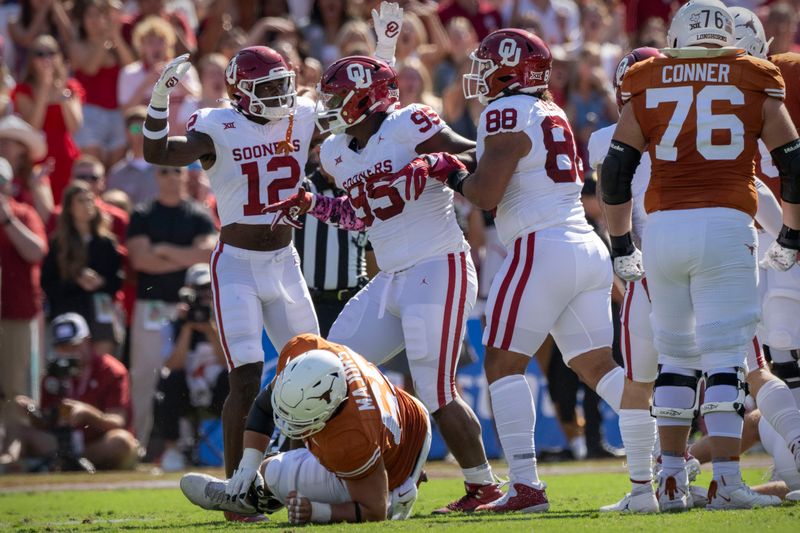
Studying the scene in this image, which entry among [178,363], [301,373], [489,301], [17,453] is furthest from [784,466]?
[17,453]

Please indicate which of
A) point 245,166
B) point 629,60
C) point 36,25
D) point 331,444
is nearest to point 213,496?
point 331,444

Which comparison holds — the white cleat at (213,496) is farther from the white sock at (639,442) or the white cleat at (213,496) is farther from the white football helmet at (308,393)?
the white sock at (639,442)

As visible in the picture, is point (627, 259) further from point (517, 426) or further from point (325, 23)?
point (325, 23)

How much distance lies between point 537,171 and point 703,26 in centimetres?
124

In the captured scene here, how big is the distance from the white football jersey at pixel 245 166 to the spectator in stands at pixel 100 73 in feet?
19.1

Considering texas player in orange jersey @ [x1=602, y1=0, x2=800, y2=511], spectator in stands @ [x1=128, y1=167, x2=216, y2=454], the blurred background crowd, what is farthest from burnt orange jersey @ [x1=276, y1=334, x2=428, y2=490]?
spectator in stands @ [x1=128, y1=167, x2=216, y2=454]

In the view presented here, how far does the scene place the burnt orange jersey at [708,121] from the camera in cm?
661

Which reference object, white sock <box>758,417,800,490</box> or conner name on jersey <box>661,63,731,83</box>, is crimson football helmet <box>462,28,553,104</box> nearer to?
conner name on jersey <box>661,63,731,83</box>

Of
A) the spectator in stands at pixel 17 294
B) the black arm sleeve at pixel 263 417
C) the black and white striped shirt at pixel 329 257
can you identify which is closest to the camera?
the black arm sleeve at pixel 263 417

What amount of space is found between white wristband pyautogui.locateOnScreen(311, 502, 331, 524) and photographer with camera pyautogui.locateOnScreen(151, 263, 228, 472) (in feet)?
16.9

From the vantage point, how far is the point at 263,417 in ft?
23.0

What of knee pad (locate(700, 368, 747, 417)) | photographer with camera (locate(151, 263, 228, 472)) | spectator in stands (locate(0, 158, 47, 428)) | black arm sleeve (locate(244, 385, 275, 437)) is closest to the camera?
knee pad (locate(700, 368, 747, 417))

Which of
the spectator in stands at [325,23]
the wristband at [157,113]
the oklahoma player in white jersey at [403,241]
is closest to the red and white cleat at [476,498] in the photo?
the oklahoma player in white jersey at [403,241]

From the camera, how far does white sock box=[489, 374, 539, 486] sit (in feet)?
24.1
